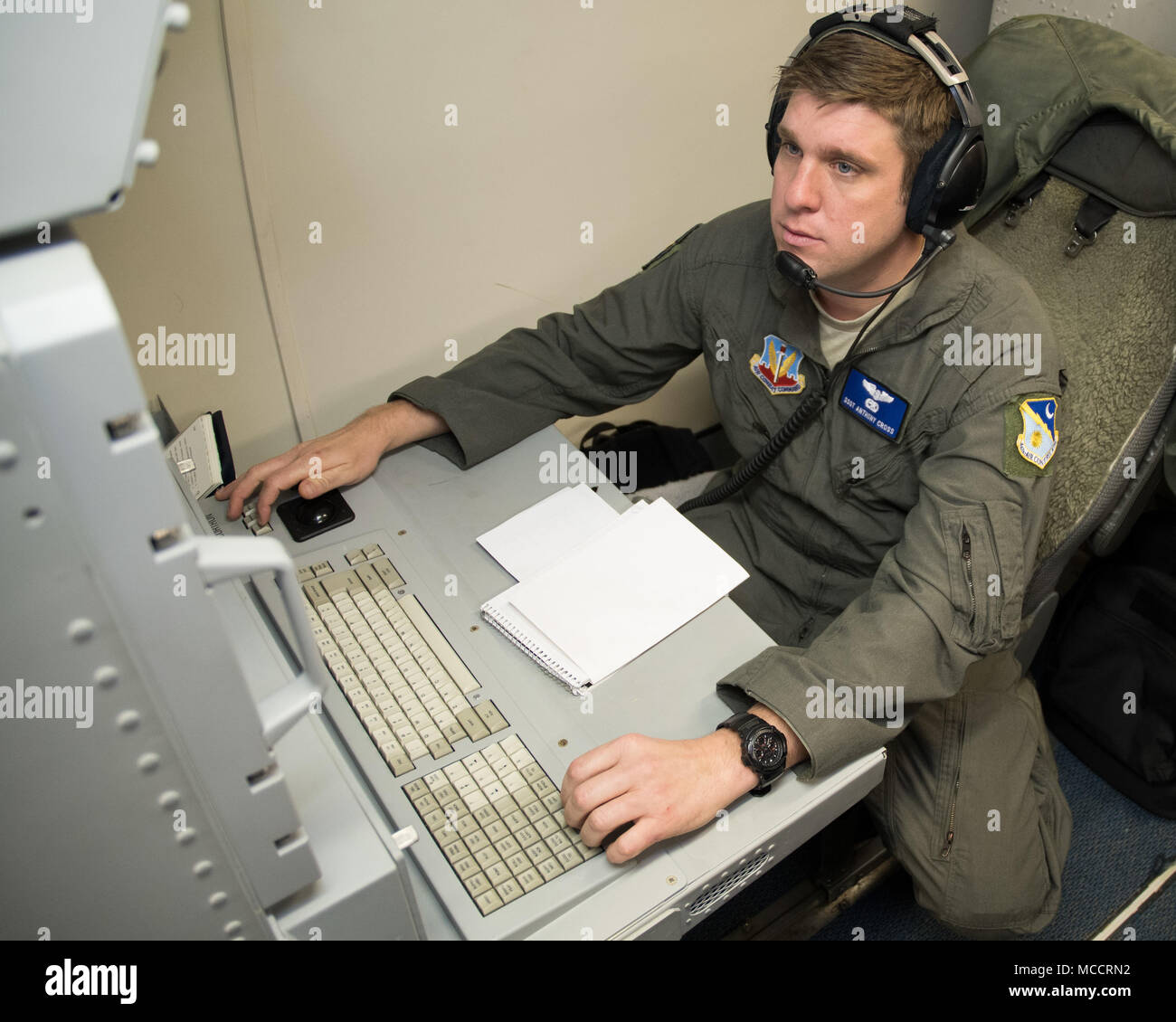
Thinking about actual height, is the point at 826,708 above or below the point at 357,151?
below

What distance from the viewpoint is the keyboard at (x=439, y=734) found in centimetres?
84

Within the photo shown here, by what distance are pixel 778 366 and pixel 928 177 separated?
306 mm

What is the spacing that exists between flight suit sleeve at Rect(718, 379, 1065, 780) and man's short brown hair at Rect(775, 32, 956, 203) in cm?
29

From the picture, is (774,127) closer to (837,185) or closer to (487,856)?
(837,185)

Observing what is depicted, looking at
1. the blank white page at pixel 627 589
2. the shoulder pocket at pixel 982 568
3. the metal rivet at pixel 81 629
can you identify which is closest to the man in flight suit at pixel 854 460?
the shoulder pocket at pixel 982 568

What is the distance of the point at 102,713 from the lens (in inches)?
19.7

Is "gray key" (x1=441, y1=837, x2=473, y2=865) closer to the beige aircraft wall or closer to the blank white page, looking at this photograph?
the blank white page

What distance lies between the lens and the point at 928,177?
1032 millimetres

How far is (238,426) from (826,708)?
3.14 ft

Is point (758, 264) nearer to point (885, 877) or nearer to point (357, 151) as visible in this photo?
point (357, 151)

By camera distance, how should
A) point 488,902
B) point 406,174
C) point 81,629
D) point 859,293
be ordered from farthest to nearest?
1. point 406,174
2. point 859,293
3. point 488,902
4. point 81,629

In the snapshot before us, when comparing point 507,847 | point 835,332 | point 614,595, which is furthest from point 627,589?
point 835,332
